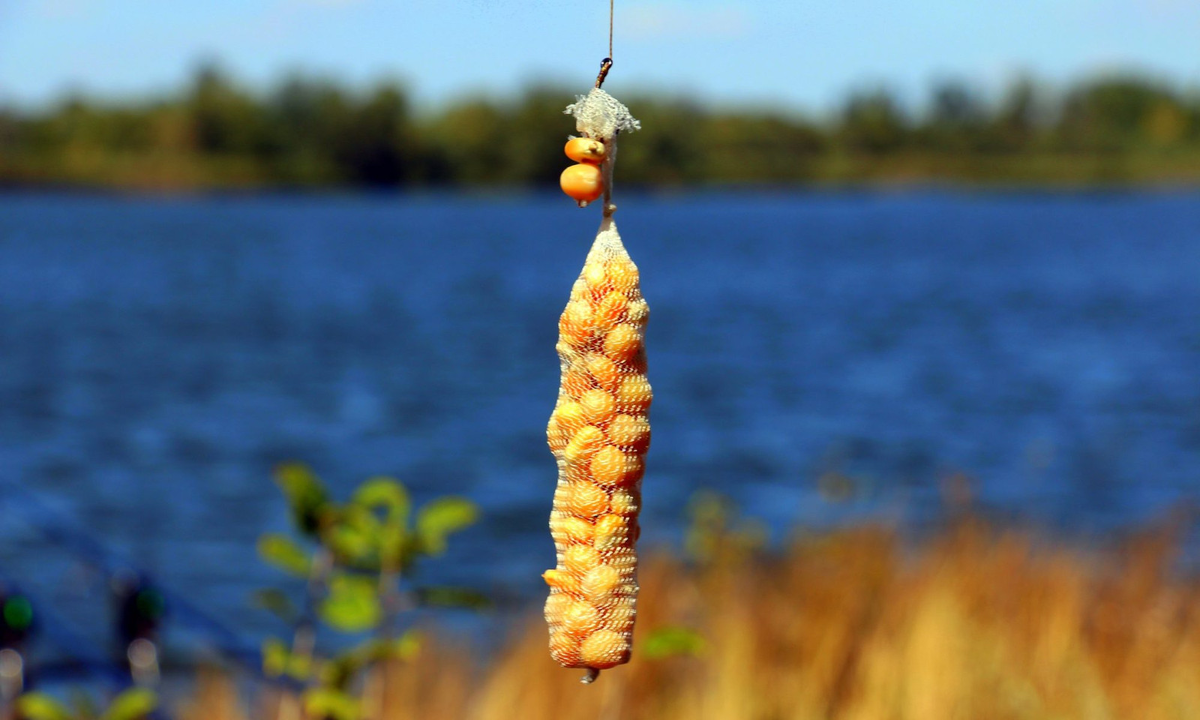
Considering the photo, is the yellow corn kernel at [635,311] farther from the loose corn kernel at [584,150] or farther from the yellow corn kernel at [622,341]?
the loose corn kernel at [584,150]

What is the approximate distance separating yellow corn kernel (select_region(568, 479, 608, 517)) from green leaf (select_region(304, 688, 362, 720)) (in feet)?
4.57

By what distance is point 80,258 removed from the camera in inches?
2093

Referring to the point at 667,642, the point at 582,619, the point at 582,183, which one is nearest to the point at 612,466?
the point at 582,619

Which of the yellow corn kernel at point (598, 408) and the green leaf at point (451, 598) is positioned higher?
the yellow corn kernel at point (598, 408)

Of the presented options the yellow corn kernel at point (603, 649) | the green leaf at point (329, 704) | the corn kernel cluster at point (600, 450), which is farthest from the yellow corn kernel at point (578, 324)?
the green leaf at point (329, 704)

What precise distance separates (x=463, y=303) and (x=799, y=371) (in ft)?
48.9

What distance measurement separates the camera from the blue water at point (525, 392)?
11.8 metres

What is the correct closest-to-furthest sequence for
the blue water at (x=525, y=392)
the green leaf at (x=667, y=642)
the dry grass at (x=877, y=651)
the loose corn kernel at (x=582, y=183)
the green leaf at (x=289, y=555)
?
the loose corn kernel at (x=582, y=183) < the green leaf at (x=667, y=642) < the green leaf at (x=289, y=555) < the dry grass at (x=877, y=651) < the blue water at (x=525, y=392)

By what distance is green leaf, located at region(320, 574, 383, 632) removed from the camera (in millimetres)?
2111

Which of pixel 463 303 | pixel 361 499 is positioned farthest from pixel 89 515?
pixel 463 303

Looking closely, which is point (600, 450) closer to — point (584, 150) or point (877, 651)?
point (584, 150)

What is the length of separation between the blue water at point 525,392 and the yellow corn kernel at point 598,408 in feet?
11.3

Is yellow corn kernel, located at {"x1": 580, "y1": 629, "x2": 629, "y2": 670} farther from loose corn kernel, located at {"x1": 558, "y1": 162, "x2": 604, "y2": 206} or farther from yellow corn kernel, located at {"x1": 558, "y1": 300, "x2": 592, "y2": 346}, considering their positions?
loose corn kernel, located at {"x1": 558, "y1": 162, "x2": 604, "y2": 206}

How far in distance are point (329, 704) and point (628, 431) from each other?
144 centimetres
